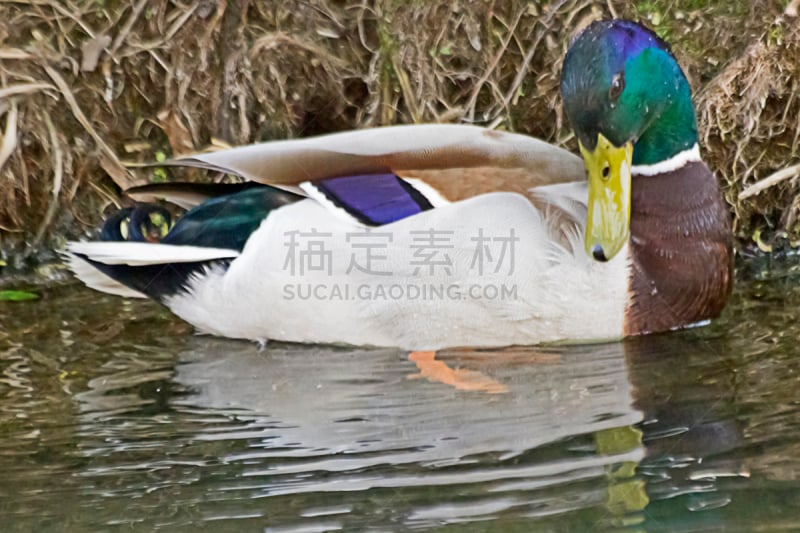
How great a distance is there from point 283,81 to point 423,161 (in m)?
1.28

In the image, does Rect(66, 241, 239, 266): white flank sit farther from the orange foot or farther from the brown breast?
the brown breast

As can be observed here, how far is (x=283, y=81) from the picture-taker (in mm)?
4957

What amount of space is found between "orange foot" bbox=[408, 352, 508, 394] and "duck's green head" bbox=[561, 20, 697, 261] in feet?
1.49

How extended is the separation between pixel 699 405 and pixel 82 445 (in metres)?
1.51

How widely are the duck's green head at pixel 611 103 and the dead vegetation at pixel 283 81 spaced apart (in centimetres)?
100

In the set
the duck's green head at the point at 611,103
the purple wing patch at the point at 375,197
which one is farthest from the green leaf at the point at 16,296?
the duck's green head at the point at 611,103

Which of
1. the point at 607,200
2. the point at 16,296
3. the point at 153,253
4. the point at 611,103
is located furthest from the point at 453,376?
the point at 16,296

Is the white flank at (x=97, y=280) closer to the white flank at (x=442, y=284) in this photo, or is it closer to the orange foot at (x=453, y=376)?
the white flank at (x=442, y=284)

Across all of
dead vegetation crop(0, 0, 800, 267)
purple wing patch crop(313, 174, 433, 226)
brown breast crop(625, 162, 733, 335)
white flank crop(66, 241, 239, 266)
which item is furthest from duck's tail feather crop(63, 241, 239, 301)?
brown breast crop(625, 162, 733, 335)

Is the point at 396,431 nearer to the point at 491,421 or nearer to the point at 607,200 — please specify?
the point at 491,421

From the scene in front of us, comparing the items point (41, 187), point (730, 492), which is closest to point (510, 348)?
point (730, 492)

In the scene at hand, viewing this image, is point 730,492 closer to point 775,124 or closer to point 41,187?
point 775,124

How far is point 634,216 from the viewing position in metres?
3.85

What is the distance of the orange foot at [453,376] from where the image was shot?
11.6 ft
